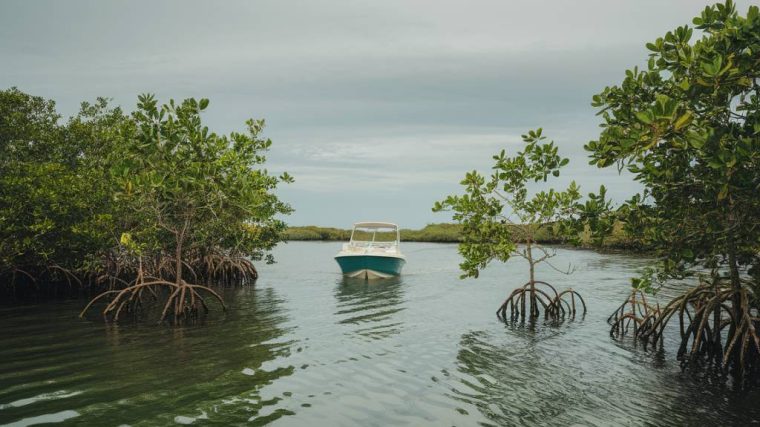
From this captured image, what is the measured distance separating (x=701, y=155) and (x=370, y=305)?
14668 millimetres

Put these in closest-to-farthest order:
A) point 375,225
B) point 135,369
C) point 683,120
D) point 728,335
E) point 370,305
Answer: point 683,120, point 135,369, point 728,335, point 370,305, point 375,225

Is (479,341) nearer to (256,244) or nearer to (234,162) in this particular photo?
(234,162)

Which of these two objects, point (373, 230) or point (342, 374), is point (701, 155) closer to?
point (342, 374)

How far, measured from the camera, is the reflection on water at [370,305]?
16.5m

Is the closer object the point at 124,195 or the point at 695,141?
the point at 695,141

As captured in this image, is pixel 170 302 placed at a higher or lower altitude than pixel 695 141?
lower

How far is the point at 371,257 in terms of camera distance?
3006 cm

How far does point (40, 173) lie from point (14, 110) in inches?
384

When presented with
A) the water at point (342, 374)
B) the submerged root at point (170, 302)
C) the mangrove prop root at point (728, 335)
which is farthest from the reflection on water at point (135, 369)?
the mangrove prop root at point (728, 335)

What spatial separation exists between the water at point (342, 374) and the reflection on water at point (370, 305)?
0.16 m

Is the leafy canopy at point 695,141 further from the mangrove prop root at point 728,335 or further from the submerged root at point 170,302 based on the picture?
the submerged root at point 170,302

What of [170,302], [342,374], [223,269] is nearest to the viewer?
[342,374]

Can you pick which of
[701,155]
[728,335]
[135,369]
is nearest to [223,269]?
[135,369]

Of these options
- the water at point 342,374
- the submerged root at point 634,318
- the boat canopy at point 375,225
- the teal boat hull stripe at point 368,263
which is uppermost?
the boat canopy at point 375,225
